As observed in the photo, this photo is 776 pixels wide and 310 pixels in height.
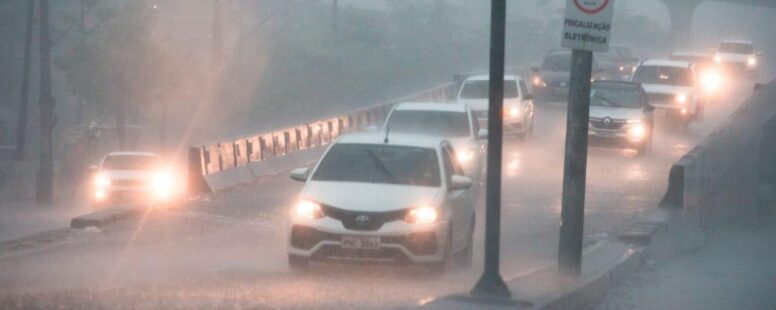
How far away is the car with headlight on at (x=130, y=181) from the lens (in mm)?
30578

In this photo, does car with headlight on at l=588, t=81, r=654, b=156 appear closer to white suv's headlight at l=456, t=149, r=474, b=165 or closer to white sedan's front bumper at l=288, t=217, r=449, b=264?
white suv's headlight at l=456, t=149, r=474, b=165

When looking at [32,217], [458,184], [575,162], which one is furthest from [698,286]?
[32,217]

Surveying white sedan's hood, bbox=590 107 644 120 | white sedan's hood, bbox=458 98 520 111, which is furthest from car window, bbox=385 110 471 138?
white sedan's hood, bbox=458 98 520 111

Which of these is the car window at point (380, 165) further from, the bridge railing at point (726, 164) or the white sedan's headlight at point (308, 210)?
the bridge railing at point (726, 164)

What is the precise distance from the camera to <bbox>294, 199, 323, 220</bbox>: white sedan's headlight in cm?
1252

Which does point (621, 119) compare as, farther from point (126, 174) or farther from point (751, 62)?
point (751, 62)

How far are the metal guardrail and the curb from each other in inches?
148

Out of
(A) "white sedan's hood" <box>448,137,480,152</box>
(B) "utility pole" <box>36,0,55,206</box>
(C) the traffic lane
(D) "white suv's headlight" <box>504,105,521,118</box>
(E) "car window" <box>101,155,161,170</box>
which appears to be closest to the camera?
(C) the traffic lane

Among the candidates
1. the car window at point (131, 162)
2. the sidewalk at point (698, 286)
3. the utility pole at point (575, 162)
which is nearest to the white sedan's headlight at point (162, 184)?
the car window at point (131, 162)

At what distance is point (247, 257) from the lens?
15.0 m

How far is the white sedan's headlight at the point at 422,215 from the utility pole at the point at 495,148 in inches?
51.5

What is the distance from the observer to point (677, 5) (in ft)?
318

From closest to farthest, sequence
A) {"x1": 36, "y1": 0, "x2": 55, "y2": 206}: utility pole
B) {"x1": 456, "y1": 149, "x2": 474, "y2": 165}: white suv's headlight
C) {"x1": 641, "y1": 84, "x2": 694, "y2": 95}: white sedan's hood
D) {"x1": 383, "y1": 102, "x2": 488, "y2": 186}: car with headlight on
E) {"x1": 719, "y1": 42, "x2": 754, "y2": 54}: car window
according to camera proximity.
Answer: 1. {"x1": 456, "y1": 149, "x2": 474, "y2": 165}: white suv's headlight
2. {"x1": 383, "y1": 102, "x2": 488, "y2": 186}: car with headlight on
3. {"x1": 641, "y1": 84, "x2": 694, "y2": 95}: white sedan's hood
4. {"x1": 36, "y1": 0, "x2": 55, "y2": 206}: utility pole
5. {"x1": 719, "y1": 42, "x2": 754, "y2": 54}: car window

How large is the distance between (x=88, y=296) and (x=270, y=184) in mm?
13728
